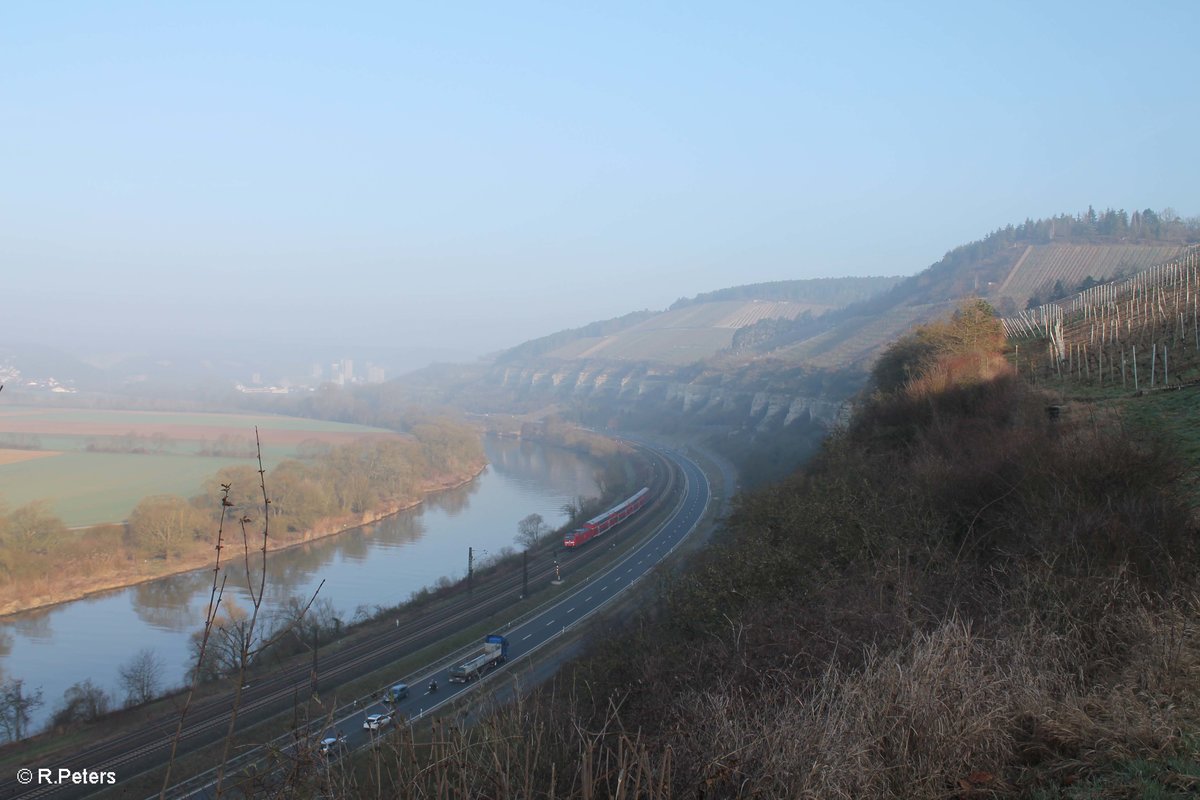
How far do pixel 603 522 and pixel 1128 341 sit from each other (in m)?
15.5

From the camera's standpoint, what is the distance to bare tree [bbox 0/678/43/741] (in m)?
11.6

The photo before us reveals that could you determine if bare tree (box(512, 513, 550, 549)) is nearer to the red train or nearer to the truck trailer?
the red train

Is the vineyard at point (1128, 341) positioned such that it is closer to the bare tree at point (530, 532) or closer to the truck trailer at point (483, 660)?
the truck trailer at point (483, 660)

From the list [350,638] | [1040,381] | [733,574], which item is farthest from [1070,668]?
[350,638]

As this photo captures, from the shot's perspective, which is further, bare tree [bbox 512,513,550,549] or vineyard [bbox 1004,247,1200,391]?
bare tree [bbox 512,513,550,549]

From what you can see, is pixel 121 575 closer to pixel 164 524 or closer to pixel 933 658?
pixel 164 524

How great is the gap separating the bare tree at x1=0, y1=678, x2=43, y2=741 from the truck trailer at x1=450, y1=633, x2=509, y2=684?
641 cm

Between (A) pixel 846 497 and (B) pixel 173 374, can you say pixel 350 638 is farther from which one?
(B) pixel 173 374

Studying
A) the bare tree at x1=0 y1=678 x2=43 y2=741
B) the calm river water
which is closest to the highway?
the bare tree at x1=0 y1=678 x2=43 y2=741

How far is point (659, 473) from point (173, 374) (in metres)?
56.6

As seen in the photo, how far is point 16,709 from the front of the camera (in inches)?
466

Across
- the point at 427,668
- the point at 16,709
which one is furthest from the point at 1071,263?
the point at 16,709

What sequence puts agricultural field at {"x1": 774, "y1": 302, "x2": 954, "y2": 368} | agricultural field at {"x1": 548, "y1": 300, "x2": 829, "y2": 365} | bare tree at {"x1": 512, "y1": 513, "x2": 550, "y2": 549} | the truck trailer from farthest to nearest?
agricultural field at {"x1": 548, "y1": 300, "x2": 829, "y2": 365}, agricultural field at {"x1": 774, "y1": 302, "x2": 954, "y2": 368}, bare tree at {"x1": 512, "y1": 513, "x2": 550, "y2": 549}, the truck trailer

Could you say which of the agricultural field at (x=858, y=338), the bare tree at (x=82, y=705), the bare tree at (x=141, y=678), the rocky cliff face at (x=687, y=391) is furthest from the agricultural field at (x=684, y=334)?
the bare tree at (x=82, y=705)
